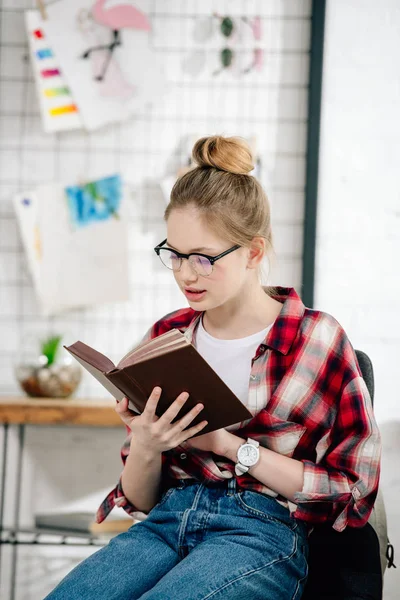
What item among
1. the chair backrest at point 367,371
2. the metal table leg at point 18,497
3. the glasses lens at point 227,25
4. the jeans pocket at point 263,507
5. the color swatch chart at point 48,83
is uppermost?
the glasses lens at point 227,25

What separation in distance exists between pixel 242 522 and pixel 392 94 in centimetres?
160

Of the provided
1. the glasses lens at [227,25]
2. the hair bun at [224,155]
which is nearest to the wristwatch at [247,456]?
the hair bun at [224,155]

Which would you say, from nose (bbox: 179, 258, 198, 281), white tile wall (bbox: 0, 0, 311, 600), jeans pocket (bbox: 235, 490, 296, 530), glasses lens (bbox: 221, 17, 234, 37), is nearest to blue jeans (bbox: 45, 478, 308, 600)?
jeans pocket (bbox: 235, 490, 296, 530)

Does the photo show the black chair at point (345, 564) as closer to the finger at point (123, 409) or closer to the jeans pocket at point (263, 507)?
the jeans pocket at point (263, 507)

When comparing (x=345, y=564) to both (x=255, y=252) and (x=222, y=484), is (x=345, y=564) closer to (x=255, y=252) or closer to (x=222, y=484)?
(x=222, y=484)

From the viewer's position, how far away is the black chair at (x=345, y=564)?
3.97ft

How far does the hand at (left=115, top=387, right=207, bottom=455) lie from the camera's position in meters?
1.18

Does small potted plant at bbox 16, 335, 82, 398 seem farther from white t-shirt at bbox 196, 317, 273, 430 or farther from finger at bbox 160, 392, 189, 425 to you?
finger at bbox 160, 392, 189, 425

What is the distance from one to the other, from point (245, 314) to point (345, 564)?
484mm

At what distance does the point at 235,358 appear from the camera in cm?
138

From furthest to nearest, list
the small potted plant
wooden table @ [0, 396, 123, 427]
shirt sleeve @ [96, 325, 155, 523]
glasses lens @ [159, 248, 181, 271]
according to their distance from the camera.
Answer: the small potted plant < wooden table @ [0, 396, 123, 427] < shirt sleeve @ [96, 325, 155, 523] < glasses lens @ [159, 248, 181, 271]

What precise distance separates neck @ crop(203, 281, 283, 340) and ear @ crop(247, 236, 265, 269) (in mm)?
48

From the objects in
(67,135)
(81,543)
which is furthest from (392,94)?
(81,543)

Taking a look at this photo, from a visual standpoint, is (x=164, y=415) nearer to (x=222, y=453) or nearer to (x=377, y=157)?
(x=222, y=453)
